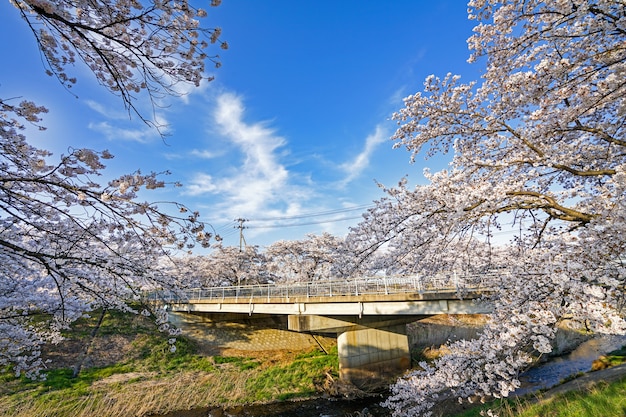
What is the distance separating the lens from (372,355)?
18562 millimetres

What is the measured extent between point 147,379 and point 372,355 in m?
13.2

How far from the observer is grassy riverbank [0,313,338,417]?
14055 mm

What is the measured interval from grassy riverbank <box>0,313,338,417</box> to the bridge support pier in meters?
1.32

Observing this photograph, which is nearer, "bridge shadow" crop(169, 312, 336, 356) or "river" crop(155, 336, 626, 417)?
"river" crop(155, 336, 626, 417)

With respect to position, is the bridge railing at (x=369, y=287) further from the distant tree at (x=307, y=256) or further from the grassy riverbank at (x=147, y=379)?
the distant tree at (x=307, y=256)

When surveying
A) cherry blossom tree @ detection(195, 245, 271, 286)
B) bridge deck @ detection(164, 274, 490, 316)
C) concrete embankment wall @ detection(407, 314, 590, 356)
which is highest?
cherry blossom tree @ detection(195, 245, 271, 286)

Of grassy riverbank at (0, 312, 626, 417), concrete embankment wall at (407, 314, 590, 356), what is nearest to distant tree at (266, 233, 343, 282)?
concrete embankment wall at (407, 314, 590, 356)

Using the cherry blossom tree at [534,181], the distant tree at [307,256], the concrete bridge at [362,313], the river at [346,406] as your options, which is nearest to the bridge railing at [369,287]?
the concrete bridge at [362,313]

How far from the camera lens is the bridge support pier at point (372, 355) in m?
17.8

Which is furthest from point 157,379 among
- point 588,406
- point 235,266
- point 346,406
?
point 588,406

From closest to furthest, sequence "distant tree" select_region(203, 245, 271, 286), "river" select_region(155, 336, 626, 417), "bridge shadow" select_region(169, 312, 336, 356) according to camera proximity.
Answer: "river" select_region(155, 336, 626, 417), "bridge shadow" select_region(169, 312, 336, 356), "distant tree" select_region(203, 245, 271, 286)

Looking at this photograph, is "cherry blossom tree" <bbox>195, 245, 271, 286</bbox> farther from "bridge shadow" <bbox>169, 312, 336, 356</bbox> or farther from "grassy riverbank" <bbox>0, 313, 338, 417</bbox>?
"grassy riverbank" <bbox>0, 313, 338, 417</bbox>

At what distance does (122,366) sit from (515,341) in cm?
2263

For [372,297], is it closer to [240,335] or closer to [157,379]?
[157,379]
